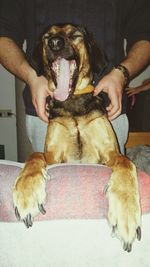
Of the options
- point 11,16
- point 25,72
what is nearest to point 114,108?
point 25,72

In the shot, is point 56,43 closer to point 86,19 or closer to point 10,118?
point 86,19

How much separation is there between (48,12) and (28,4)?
11cm

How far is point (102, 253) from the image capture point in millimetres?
1149

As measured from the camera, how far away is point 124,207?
1.22 m

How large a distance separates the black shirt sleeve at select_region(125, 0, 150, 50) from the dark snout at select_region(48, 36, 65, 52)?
416 millimetres

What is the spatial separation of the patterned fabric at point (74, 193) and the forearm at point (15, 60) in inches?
28.1

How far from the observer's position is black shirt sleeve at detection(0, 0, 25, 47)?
189cm

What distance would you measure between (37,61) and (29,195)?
33.0 inches

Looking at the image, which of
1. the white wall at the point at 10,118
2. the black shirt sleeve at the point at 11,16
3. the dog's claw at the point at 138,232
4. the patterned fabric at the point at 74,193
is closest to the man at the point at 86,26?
the black shirt sleeve at the point at 11,16

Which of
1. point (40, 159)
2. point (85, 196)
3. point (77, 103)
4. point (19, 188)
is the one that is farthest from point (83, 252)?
point (77, 103)

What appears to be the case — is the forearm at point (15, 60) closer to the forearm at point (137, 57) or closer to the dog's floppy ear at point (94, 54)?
the dog's floppy ear at point (94, 54)

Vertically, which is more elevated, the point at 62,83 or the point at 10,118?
the point at 62,83

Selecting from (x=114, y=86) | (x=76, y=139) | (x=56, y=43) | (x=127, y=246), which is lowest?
(x=127, y=246)

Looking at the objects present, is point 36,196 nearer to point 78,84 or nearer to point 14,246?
point 14,246
